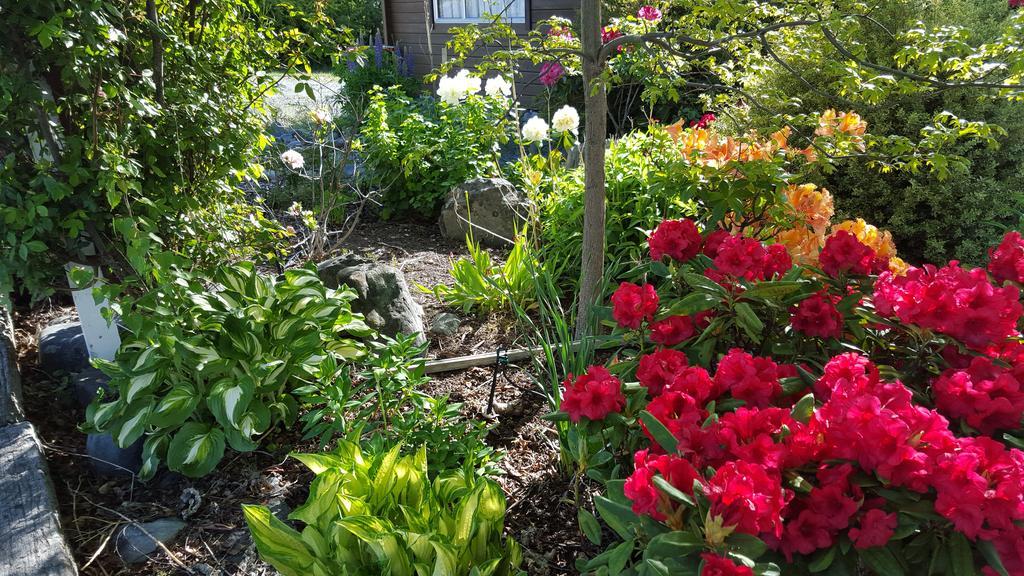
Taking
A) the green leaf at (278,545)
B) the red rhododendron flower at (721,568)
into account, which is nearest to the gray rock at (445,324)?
the green leaf at (278,545)

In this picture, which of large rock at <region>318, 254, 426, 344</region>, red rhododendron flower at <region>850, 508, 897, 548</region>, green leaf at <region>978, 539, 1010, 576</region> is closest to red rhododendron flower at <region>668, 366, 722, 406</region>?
red rhododendron flower at <region>850, 508, 897, 548</region>

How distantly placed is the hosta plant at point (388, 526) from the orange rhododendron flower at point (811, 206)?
171 cm

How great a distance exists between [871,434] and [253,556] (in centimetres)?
162

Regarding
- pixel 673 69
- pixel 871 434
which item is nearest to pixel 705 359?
pixel 871 434

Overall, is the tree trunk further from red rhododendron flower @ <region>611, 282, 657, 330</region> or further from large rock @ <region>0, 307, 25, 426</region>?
large rock @ <region>0, 307, 25, 426</region>

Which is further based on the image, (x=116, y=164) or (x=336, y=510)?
(x=116, y=164)

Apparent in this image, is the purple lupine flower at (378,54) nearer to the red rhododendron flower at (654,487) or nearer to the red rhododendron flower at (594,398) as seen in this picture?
the red rhododendron flower at (594,398)

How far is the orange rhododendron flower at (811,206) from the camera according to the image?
258 cm

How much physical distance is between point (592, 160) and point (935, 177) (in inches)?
95.2

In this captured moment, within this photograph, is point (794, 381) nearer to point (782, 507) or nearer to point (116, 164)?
point (782, 507)

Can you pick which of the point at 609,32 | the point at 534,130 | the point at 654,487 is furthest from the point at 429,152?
the point at 654,487

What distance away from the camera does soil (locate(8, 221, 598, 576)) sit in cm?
184

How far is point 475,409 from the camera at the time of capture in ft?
8.16

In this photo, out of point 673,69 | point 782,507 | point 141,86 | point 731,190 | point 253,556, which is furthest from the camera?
point 141,86
